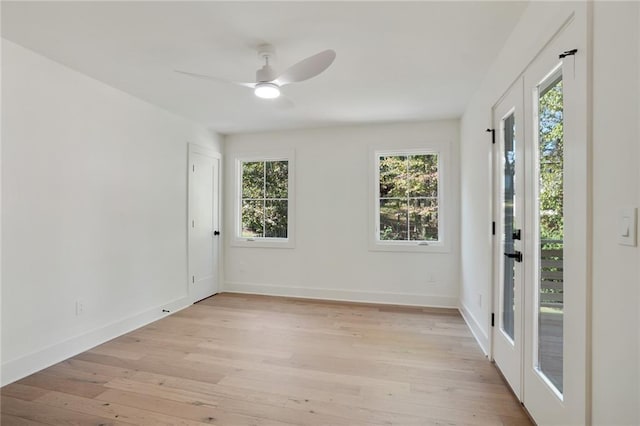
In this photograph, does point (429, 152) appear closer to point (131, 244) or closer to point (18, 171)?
point (131, 244)

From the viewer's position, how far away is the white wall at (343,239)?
4199mm

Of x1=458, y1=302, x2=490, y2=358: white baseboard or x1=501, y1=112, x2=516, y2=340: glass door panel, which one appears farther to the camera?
x1=458, y1=302, x2=490, y2=358: white baseboard

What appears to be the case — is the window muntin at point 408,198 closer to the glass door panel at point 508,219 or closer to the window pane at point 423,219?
the window pane at point 423,219

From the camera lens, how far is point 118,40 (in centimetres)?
226

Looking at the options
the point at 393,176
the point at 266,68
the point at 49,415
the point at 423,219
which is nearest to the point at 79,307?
the point at 49,415

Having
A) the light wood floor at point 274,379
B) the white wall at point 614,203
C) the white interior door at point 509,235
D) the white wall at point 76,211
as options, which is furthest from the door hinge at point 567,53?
the white wall at point 76,211

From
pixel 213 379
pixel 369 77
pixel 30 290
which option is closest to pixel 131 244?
pixel 30 290

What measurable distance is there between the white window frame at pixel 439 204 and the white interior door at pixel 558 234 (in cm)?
231

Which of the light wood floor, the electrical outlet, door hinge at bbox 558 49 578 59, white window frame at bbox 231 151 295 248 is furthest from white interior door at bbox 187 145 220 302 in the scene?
door hinge at bbox 558 49 578 59

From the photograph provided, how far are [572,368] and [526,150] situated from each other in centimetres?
120

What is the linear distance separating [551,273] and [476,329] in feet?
5.70

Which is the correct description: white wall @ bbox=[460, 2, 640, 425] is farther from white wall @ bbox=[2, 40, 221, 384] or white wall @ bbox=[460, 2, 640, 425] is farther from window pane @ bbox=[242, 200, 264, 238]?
window pane @ bbox=[242, 200, 264, 238]

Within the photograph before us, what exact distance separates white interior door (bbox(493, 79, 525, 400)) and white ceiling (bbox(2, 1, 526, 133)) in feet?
1.80

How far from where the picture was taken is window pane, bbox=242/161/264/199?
4.93 metres
